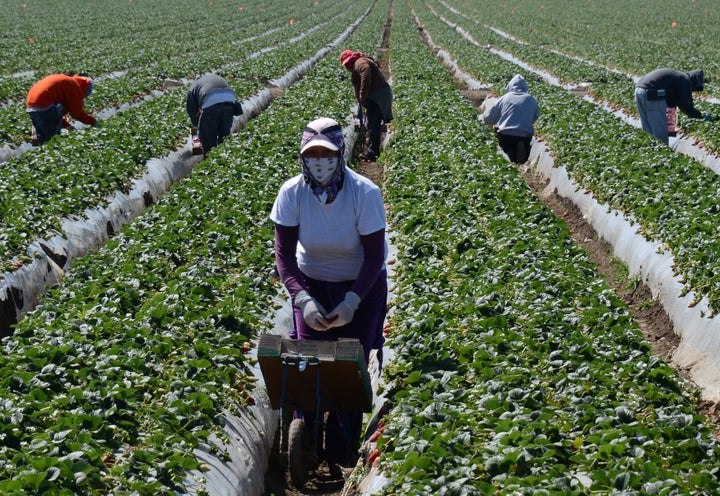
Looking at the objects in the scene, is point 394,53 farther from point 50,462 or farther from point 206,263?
point 50,462

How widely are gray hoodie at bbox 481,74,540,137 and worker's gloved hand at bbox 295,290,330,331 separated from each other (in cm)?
884

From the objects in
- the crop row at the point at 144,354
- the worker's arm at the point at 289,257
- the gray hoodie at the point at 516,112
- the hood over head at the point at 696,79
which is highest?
the worker's arm at the point at 289,257

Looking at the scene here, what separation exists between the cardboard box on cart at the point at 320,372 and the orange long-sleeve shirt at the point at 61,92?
1008 cm

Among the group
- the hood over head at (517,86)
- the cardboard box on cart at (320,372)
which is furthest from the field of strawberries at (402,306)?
the hood over head at (517,86)

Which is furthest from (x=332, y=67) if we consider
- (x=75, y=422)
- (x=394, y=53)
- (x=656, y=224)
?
(x=75, y=422)

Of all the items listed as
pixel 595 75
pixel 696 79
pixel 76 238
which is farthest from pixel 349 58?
pixel 595 75

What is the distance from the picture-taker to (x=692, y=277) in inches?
343

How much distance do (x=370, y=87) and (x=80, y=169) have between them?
17.4 feet

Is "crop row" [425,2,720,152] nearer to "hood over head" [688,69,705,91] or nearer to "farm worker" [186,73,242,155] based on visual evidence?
"hood over head" [688,69,705,91]

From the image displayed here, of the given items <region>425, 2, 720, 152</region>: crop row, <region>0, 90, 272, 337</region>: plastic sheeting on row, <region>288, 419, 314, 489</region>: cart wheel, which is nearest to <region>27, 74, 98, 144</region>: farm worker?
<region>0, 90, 272, 337</region>: plastic sheeting on row

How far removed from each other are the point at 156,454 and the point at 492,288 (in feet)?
11.6

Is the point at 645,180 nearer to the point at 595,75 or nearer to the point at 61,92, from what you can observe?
the point at 61,92

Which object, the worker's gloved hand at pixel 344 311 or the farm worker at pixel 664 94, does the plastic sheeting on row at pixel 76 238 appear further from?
the farm worker at pixel 664 94

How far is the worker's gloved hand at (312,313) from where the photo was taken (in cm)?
554
